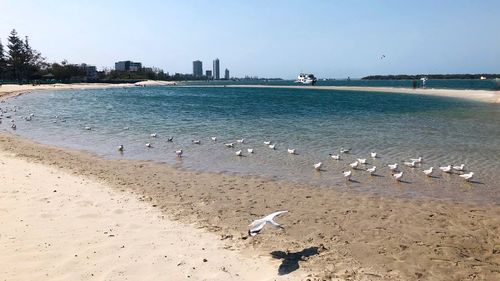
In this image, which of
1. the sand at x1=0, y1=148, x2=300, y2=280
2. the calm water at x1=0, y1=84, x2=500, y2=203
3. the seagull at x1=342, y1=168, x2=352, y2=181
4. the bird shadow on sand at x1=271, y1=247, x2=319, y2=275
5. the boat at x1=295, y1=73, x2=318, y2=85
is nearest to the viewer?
the sand at x1=0, y1=148, x2=300, y2=280

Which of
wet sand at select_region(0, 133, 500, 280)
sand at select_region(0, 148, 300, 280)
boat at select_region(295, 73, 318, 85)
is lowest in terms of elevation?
wet sand at select_region(0, 133, 500, 280)

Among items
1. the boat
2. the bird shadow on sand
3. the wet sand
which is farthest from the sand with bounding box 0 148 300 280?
the boat

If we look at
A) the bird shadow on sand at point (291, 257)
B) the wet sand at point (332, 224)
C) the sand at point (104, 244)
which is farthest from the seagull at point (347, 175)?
the sand at point (104, 244)

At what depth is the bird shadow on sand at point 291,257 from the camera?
6629 millimetres

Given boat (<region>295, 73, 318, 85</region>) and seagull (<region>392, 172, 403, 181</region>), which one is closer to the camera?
seagull (<region>392, 172, 403, 181</region>)

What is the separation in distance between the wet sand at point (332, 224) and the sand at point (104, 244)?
1.47 feet

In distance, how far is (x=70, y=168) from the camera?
45.1 feet

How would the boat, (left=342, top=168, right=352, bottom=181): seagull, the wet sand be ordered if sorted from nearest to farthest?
the wet sand, (left=342, top=168, right=352, bottom=181): seagull, the boat

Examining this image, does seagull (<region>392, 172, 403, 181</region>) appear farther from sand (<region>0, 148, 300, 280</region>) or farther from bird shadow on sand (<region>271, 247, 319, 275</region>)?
sand (<region>0, 148, 300, 280</region>)

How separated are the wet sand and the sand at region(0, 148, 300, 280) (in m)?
0.45

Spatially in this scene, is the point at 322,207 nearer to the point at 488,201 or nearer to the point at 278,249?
the point at 278,249

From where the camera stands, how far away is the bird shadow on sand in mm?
6629

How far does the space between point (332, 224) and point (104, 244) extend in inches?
185

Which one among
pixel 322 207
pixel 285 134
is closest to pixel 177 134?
pixel 285 134
